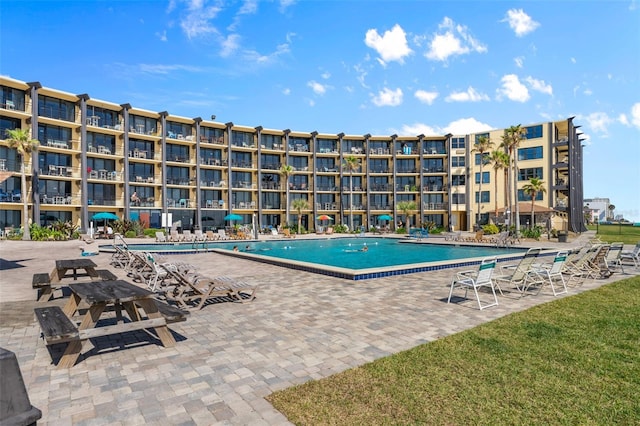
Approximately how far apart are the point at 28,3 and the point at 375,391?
750 cm

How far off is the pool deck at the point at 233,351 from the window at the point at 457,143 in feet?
154

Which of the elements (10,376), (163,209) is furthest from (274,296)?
(163,209)

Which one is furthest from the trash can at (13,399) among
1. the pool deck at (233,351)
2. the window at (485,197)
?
the window at (485,197)

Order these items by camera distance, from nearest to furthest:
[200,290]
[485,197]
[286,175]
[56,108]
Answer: [200,290] → [56,108] → [286,175] → [485,197]

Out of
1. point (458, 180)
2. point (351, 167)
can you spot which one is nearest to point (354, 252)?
point (351, 167)

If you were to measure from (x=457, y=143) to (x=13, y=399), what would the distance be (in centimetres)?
5647

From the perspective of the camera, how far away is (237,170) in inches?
1874

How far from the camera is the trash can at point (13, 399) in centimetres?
240

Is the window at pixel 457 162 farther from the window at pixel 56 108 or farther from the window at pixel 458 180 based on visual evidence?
the window at pixel 56 108

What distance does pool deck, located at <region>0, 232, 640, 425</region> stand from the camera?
3812mm

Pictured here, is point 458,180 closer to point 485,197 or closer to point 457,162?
point 457,162

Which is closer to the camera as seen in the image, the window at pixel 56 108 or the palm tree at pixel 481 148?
the window at pixel 56 108

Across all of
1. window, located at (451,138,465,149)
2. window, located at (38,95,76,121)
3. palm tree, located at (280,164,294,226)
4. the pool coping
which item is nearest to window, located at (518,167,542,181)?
window, located at (451,138,465,149)

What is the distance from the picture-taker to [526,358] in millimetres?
4996
